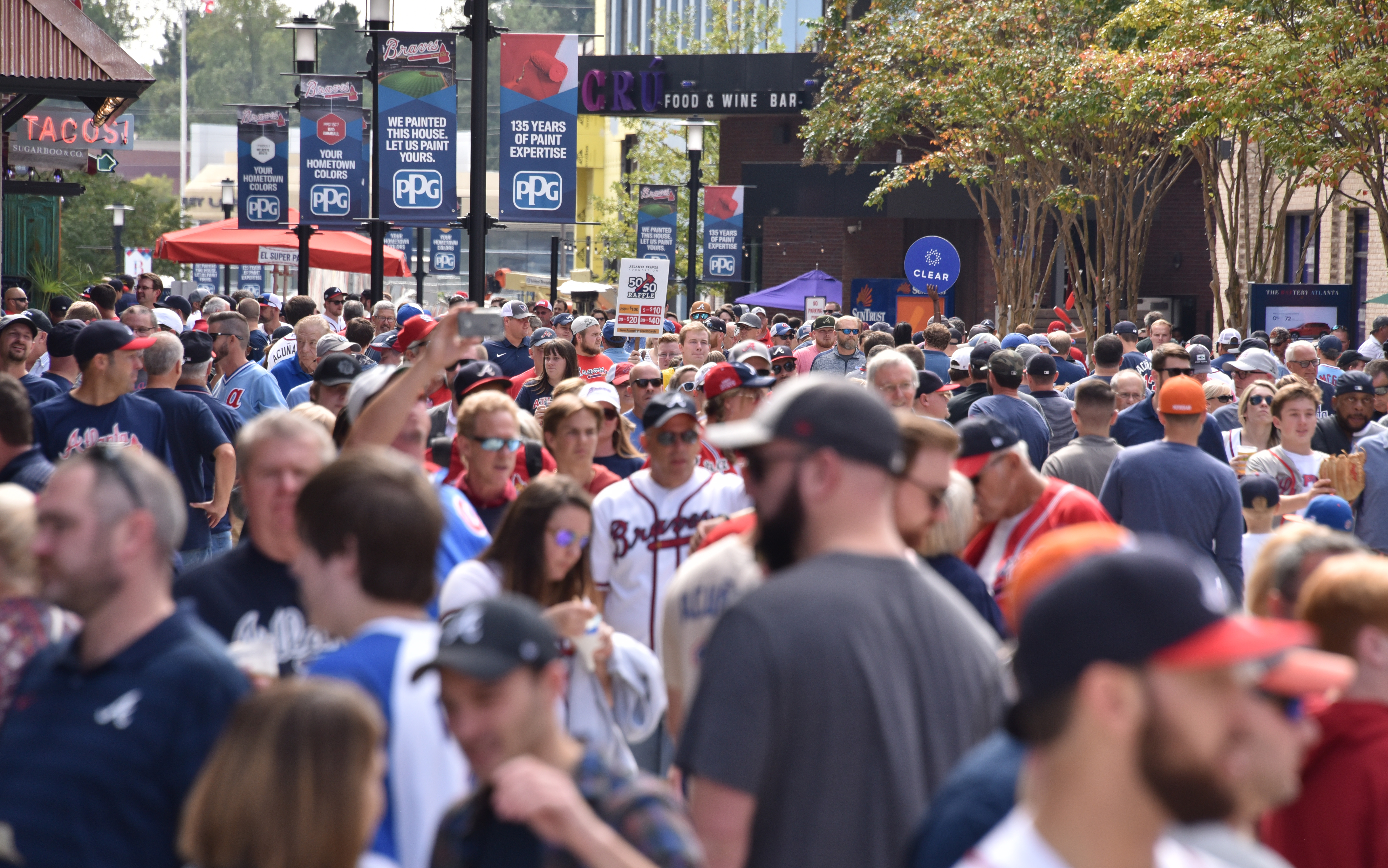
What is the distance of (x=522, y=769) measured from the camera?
2.44 meters

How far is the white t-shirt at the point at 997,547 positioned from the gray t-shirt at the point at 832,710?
8.94 feet

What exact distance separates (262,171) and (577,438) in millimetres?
18430

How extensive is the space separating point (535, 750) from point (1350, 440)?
7.97 m

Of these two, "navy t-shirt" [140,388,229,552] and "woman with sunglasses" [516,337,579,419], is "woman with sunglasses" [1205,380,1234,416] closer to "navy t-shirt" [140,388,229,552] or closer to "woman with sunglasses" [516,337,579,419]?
"woman with sunglasses" [516,337,579,419]

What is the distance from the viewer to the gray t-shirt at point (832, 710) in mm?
2787

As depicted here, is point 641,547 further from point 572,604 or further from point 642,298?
point 642,298

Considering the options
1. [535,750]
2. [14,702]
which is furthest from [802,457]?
[14,702]

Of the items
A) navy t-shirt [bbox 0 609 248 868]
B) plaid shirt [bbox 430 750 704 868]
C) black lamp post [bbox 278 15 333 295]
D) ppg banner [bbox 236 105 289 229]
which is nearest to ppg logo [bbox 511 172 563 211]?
black lamp post [bbox 278 15 333 295]

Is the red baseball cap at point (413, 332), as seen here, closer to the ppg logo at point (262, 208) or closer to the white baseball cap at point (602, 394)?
the white baseball cap at point (602, 394)

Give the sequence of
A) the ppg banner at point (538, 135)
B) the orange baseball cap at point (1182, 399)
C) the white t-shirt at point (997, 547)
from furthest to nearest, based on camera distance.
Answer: the ppg banner at point (538, 135) → the orange baseball cap at point (1182, 399) → the white t-shirt at point (997, 547)

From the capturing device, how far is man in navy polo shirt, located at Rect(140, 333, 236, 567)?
25.9ft

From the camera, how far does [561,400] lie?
6734 millimetres

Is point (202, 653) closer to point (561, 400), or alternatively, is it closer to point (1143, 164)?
point (561, 400)

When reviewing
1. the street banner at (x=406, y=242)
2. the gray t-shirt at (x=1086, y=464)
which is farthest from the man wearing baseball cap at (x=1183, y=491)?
the street banner at (x=406, y=242)
